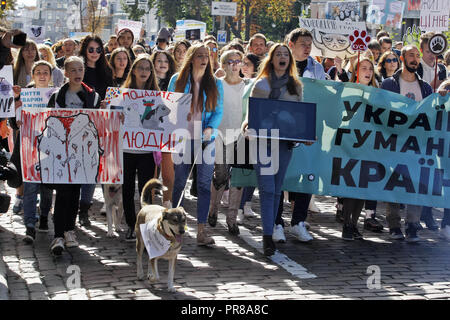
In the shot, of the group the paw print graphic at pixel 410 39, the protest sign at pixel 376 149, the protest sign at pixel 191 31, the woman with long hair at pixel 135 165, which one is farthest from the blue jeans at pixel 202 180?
the protest sign at pixel 191 31

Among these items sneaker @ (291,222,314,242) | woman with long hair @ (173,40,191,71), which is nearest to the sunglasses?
woman with long hair @ (173,40,191,71)

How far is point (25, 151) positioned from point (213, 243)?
221cm

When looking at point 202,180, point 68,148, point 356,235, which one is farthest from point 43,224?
A: point 356,235

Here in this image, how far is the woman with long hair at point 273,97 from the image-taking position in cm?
803

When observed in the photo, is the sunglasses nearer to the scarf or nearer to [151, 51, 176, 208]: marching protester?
[151, 51, 176, 208]: marching protester

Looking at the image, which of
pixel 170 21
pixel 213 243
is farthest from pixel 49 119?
pixel 170 21

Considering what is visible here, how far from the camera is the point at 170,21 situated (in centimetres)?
6838

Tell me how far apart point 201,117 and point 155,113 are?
1.67ft

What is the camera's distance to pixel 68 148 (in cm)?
793

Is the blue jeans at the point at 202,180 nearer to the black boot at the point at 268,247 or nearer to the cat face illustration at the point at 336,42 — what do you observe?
the black boot at the point at 268,247

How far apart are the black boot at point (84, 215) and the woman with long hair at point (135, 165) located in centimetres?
93

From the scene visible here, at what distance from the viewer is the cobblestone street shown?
21.7 feet

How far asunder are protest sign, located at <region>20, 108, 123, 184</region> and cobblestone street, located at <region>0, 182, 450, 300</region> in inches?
30.9

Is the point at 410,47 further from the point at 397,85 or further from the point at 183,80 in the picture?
the point at 183,80
